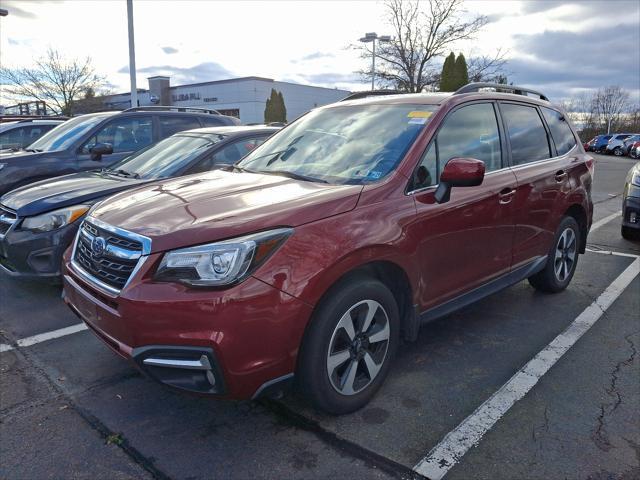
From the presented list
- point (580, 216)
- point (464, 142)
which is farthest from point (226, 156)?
point (580, 216)

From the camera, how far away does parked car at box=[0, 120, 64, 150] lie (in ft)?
32.5

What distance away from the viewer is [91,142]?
22.1 feet

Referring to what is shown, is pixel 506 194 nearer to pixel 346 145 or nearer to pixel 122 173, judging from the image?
pixel 346 145

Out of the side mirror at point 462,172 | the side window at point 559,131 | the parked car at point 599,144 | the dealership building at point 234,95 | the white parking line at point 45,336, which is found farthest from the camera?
the dealership building at point 234,95

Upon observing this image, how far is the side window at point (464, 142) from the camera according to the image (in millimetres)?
3217

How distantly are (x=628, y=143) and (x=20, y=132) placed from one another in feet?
129

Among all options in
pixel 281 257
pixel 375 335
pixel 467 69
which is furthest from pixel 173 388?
pixel 467 69

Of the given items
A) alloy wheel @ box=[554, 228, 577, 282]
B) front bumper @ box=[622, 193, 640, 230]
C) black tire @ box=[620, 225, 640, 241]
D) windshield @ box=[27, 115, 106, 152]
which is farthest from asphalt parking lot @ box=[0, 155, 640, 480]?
windshield @ box=[27, 115, 106, 152]

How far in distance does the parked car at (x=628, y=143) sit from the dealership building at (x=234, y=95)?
903 inches

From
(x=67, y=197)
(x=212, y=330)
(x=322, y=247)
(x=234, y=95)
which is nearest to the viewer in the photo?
(x=212, y=330)

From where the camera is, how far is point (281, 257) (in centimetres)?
240

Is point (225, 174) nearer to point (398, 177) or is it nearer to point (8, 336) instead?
point (398, 177)

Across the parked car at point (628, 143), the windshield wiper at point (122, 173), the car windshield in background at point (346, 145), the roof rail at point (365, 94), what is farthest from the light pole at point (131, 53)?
the parked car at point (628, 143)

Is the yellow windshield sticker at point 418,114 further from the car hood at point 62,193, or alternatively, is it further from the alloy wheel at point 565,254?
the car hood at point 62,193
